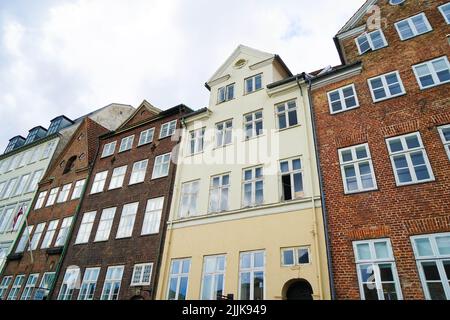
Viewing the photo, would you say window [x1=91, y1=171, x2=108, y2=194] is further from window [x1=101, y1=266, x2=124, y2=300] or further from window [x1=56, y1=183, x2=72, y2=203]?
window [x1=101, y1=266, x2=124, y2=300]

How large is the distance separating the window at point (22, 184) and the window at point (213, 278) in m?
24.0

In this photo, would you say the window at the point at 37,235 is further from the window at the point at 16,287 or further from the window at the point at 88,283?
the window at the point at 88,283

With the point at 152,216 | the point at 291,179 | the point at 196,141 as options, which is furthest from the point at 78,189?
the point at 291,179

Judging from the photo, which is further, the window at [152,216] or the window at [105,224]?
the window at [105,224]

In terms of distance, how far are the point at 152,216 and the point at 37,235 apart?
12159mm

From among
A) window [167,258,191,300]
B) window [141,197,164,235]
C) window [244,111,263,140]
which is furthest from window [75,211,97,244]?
window [244,111,263,140]

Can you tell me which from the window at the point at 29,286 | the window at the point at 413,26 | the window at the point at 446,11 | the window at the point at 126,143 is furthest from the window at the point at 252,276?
the window at the point at 29,286

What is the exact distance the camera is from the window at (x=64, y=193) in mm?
23794

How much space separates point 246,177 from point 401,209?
22.5 ft

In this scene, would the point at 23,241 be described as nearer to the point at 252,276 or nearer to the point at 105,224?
the point at 105,224

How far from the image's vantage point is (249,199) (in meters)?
14.1

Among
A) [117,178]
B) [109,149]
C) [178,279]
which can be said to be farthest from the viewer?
[109,149]

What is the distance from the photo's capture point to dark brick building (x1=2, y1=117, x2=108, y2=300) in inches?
790
